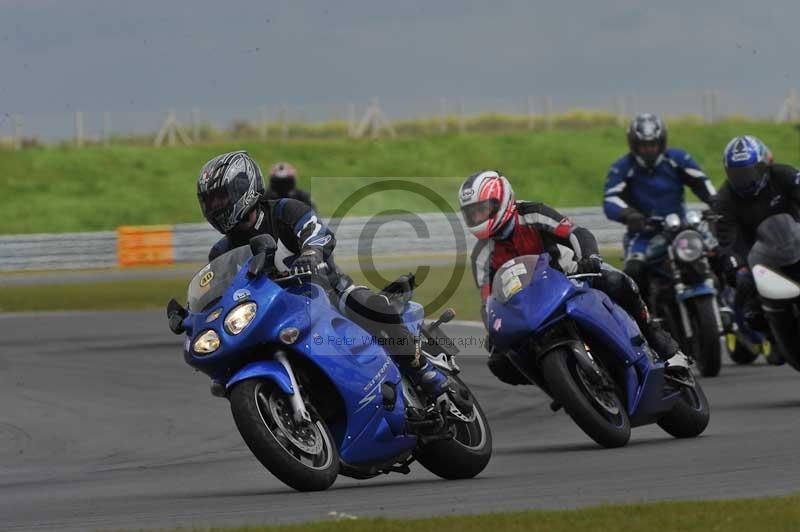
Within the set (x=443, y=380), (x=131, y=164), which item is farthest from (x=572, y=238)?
(x=131, y=164)

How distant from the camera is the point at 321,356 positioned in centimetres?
780

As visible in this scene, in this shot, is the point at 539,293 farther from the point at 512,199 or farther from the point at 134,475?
the point at 134,475

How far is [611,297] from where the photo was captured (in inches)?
396

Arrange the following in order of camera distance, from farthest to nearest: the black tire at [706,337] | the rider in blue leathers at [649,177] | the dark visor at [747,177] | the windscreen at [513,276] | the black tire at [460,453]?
the rider in blue leathers at [649,177], the black tire at [706,337], the dark visor at [747,177], the windscreen at [513,276], the black tire at [460,453]

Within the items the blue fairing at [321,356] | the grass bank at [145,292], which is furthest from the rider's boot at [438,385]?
the grass bank at [145,292]

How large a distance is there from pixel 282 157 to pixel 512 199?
1781 inches

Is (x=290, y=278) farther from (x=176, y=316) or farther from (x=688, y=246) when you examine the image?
(x=688, y=246)

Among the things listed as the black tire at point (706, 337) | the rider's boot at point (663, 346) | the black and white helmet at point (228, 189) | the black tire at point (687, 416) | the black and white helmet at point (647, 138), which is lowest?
the black tire at point (706, 337)

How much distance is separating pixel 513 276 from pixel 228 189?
2084mm

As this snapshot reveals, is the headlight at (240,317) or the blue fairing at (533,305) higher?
the headlight at (240,317)

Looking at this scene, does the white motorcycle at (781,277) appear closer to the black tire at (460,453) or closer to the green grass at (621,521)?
the black tire at (460,453)

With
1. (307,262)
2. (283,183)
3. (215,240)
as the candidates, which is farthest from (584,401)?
(215,240)

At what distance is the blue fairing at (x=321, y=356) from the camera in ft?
24.9

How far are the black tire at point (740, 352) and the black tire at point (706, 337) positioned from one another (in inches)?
40.4
